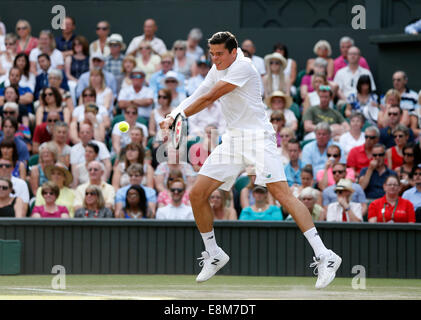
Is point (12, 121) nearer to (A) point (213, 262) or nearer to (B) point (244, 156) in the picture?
(A) point (213, 262)

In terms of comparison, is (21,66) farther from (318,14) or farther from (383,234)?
(383,234)

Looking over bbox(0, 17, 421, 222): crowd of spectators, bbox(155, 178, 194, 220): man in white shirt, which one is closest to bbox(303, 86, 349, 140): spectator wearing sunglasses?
bbox(0, 17, 421, 222): crowd of spectators

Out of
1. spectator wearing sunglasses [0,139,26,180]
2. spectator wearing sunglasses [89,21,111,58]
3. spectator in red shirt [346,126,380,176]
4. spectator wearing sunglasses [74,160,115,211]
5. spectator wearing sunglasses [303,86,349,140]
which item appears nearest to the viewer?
spectator wearing sunglasses [74,160,115,211]

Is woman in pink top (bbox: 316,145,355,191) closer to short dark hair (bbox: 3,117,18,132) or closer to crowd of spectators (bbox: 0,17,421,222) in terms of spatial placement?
crowd of spectators (bbox: 0,17,421,222)

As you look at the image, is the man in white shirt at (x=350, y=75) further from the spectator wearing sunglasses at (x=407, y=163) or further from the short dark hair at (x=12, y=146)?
the short dark hair at (x=12, y=146)

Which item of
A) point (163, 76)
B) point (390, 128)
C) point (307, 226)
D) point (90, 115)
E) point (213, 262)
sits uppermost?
point (163, 76)

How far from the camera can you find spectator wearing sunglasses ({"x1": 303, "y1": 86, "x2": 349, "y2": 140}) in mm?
13828

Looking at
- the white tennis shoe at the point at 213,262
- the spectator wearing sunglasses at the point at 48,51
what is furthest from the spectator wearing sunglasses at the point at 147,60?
the white tennis shoe at the point at 213,262

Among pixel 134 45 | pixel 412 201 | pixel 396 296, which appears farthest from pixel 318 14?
pixel 396 296

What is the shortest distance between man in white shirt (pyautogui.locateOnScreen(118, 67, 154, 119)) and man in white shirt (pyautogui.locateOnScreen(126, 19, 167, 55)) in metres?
1.37

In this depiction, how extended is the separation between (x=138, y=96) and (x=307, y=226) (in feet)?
23.3

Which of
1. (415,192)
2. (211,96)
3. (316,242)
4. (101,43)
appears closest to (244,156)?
(211,96)

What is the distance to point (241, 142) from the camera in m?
8.16

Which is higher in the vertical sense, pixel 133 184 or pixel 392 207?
pixel 133 184
